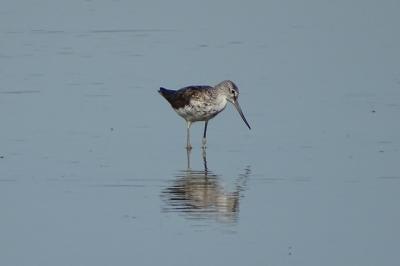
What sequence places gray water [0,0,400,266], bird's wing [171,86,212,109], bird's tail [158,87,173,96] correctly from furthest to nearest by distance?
bird's tail [158,87,173,96] → bird's wing [171,86,212,109] → gray water [0,0,400,266]

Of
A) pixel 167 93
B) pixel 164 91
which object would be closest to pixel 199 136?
pixel 167 93

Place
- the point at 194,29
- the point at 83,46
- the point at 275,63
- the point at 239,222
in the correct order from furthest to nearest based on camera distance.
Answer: the point at 194,29 → the point at 83,46 → the point at 275,63 → the point at 239,222

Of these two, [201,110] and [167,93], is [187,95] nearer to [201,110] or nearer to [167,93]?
[201,110]

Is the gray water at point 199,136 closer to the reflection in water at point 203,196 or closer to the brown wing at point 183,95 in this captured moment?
the reflection in water at point 203,196

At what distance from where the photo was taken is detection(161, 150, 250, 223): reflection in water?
13148mm

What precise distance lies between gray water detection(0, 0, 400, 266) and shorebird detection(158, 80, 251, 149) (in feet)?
0.96

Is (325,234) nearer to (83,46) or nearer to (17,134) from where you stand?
(17,134)

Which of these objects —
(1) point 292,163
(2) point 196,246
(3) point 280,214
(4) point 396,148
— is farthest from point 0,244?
(4) point 396,148

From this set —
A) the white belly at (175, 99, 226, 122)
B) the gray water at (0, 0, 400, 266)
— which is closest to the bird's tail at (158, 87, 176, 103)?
the gray water at (0, 0, 400, 266)

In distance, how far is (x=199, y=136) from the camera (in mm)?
17703

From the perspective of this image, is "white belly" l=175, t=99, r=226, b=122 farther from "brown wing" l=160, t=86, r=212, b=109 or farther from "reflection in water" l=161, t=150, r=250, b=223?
"reflection in water" l=161, t=150, r=250, b=223

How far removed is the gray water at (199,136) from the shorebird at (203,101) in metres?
0.29

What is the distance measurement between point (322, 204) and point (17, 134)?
197 inches

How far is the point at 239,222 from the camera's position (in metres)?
12.8
